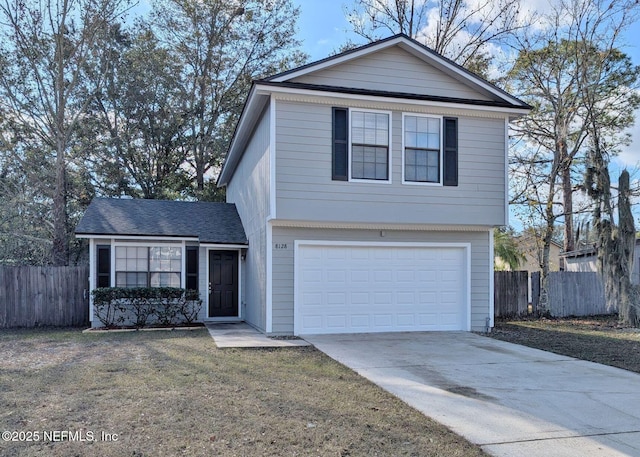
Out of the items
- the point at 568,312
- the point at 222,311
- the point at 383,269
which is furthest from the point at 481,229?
the point at 222,311

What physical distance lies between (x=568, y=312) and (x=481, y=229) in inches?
239

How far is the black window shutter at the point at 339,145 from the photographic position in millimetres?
10195

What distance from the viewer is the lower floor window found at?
1250cm

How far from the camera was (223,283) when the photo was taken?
44.9 ft

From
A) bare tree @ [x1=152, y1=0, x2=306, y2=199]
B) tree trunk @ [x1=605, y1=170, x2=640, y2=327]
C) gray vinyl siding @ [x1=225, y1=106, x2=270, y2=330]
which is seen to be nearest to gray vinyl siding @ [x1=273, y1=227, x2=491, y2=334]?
gray vinyl siding @ [x1=225, y1=106, x2=270, y2=330]

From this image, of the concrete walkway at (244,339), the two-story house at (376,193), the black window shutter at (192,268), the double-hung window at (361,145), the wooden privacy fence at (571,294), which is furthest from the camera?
the wooden privacy fence at (571,294)

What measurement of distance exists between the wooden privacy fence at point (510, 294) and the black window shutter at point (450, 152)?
494 centimetres

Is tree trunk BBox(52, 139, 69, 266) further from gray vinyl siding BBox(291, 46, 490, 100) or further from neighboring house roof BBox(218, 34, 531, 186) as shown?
gray vinyl siding BBox(291, 46, 490, 100)

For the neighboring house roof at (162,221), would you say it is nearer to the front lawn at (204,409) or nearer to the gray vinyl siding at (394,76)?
the front lawn at (204,409)

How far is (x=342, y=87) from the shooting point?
10359 millimetres

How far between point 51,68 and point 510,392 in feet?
57.4

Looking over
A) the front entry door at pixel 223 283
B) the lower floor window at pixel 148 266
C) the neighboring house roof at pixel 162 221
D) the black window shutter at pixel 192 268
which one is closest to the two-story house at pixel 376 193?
the neighboring house roof at pixel 162 221

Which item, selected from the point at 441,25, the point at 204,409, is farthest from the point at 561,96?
the point at 204,409

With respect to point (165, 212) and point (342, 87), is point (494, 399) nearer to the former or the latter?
point (342, 87)
